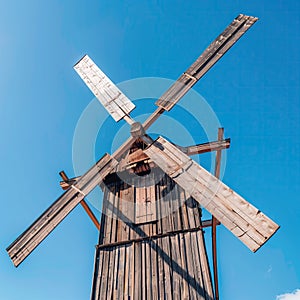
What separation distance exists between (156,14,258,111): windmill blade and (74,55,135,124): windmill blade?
914mm

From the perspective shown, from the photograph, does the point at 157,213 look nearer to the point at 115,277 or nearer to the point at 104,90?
the point at 115,277

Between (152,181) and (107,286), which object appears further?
(152,181)

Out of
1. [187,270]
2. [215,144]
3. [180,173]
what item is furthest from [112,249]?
[215,144]

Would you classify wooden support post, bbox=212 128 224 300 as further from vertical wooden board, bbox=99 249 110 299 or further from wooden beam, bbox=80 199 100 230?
wooden beam, bbox=80 199 100 230

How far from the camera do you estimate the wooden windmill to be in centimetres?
444

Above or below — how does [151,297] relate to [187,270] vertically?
below

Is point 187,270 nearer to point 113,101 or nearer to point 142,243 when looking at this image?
point 142,243

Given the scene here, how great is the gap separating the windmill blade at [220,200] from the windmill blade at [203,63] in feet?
4.70

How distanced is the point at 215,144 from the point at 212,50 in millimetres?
2409

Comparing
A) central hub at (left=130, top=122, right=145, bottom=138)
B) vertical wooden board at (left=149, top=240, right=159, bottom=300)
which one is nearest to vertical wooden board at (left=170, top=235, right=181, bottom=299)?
vertical wooden board at (left=149, top=240, right=159, bottom=300)

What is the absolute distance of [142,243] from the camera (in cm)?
534

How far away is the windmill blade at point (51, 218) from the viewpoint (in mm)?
5227

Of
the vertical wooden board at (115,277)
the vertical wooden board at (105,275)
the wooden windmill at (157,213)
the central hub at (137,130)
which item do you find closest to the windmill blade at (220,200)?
the wooden windmill at (157,213)

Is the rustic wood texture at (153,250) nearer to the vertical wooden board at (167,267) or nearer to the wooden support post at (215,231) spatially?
the vertical wooden board at (167,267)
